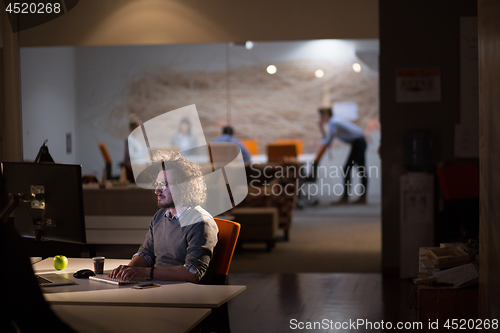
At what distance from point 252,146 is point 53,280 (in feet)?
15.6

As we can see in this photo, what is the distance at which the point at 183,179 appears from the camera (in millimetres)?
3104

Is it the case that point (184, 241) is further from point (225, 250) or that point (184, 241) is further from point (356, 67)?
point (356, 67)

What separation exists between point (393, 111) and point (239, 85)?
6.91ft

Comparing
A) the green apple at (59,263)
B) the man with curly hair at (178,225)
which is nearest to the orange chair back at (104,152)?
the man with curly hair at (178,225)

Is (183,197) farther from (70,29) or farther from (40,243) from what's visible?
(70,29)

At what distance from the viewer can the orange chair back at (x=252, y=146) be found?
720 cm

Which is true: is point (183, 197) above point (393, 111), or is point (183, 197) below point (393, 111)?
below

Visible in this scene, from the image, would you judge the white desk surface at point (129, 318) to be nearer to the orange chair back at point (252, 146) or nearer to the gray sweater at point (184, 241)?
the gray sweater at point (184, 241)

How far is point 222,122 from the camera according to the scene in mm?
7164

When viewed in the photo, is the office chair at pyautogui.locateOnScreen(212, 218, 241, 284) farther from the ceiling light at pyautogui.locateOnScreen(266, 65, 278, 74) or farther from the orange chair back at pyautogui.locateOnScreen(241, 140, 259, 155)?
the ceiling light at pyautogui.locateOnScreen(266, 65, 278, 74)

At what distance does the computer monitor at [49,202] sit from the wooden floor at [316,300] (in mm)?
1705

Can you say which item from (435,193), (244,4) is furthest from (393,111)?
(244,4)

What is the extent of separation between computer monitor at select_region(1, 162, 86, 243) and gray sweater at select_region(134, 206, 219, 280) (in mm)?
451

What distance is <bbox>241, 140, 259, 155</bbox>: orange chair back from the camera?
23.6 ft
